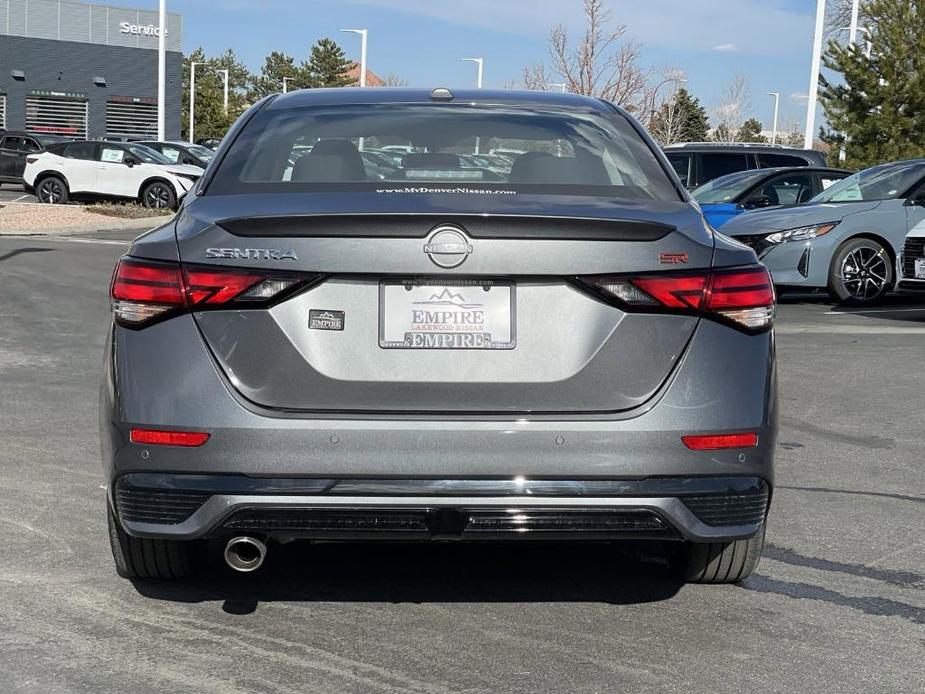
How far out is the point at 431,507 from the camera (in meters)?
3.69

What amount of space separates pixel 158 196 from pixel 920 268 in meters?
20.3

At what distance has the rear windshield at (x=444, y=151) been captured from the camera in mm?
4305

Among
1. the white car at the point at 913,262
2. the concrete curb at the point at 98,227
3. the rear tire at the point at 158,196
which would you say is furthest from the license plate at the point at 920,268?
the rear tire at the point at 158,196

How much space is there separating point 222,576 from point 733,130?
86.4 meters

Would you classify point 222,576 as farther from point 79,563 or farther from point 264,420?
point 264,420

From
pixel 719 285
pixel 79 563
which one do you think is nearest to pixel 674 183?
pixel 719 285

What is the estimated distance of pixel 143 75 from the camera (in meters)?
69.2

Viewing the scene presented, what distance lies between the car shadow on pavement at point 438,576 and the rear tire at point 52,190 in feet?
91.8

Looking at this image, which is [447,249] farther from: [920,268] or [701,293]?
[920,268]

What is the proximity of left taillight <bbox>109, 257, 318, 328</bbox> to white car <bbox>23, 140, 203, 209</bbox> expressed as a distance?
26.1 m

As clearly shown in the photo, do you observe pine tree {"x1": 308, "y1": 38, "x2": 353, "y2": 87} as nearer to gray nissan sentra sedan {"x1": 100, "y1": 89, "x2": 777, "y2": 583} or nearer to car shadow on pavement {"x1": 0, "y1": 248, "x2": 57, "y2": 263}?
car shadow on pavement {"x1": 0, "y1": 248, "x2": 57, "y2": 263}

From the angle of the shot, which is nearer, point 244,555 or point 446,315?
point 446,315

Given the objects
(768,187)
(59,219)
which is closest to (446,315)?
(768,187)

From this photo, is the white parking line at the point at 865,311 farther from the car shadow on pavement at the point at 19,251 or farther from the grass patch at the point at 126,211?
the grass patch at the point at 126,211
